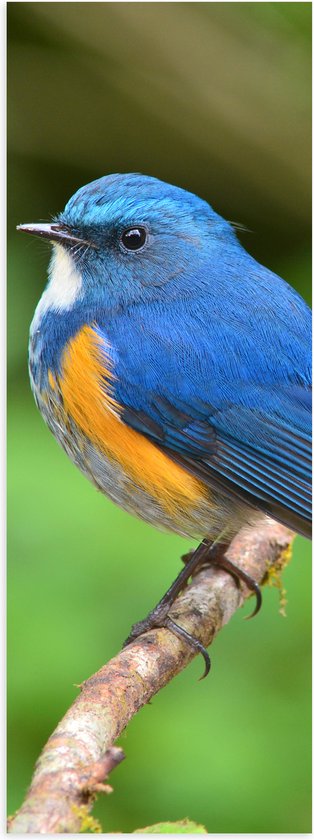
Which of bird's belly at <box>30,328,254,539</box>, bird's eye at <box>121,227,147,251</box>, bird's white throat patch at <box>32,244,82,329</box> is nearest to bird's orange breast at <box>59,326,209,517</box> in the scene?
bird's belly at <box>30,328,254,539</box>

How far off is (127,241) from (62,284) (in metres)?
0.19

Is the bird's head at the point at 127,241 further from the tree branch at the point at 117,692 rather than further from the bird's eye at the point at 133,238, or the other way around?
the tree branch at the point at 117,692

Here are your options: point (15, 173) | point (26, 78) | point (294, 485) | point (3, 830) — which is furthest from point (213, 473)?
point (26, 78)

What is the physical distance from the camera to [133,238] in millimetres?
2395

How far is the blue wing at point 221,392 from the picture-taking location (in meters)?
2.22

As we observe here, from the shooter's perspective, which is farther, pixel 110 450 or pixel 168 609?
pixel 168 609

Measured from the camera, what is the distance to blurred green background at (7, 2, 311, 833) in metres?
2.49

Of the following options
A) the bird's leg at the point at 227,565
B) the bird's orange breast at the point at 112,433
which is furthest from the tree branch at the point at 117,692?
the bird's orange breast at the point at 112,433

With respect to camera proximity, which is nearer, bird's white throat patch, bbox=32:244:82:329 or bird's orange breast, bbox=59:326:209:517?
bird's orange breast, bbox=59:326:209:517

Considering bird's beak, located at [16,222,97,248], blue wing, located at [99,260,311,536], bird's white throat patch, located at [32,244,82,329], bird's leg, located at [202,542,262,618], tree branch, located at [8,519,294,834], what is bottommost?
tree branch, located at [8,519,294,834]

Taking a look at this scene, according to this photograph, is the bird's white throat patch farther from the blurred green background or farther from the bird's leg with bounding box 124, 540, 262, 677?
the bird's leg with bounding box 124, 540, 262, 677

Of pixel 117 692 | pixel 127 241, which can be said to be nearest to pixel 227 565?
pixel 117 692

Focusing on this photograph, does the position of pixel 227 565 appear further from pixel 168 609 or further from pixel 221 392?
pixel 221 392

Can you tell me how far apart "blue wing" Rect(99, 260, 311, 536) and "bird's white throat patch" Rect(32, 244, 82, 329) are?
0.44ft
